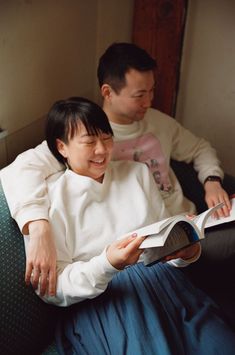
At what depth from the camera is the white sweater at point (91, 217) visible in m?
1.21

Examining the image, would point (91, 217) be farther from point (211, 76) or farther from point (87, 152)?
point (211, 76)

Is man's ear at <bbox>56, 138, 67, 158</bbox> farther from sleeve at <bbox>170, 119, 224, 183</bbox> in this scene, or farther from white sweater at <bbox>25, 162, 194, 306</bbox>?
sleeve at <bbox>170, 119, 224, 183</bbox>

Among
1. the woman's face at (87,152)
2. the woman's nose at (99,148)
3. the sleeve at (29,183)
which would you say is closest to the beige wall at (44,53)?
the sleeve at (29,183)

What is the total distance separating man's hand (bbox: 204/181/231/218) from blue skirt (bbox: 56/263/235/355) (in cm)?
32

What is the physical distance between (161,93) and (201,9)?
43cm

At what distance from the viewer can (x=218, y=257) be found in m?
1.54

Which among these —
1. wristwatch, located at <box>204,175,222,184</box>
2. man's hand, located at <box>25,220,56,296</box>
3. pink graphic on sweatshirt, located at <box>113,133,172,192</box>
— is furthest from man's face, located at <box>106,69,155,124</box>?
man's hand, located at <box>25,220,56,296</box>

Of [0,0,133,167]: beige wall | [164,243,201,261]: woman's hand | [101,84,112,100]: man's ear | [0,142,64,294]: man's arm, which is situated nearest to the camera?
[0,142,64,294]: man's arm

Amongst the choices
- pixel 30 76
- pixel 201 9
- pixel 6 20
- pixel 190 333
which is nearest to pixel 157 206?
pixel 190 333

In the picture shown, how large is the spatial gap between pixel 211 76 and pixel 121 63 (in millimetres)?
624

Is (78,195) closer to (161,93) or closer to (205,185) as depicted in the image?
(205,185)

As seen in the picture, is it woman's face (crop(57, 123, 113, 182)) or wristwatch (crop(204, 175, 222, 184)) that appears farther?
wristwatch (crop(204, 175, 222, 184))

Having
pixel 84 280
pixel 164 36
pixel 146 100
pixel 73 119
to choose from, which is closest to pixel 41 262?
pixel 84 280

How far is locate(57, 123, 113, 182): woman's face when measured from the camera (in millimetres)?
1366
